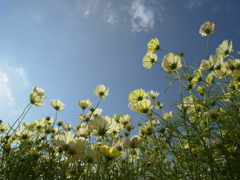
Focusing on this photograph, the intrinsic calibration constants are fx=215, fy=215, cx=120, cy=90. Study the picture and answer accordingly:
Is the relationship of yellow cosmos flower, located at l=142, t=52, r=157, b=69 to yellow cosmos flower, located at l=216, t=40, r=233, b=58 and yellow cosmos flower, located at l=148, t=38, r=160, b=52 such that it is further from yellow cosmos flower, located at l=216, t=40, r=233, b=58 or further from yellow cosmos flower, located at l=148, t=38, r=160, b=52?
yellow cosmos flower, located at l=216, t=40, r=233, b=58

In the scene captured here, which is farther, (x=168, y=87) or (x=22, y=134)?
(x=22, y=134)

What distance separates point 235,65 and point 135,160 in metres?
1.08

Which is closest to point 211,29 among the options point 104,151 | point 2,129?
point 104,151

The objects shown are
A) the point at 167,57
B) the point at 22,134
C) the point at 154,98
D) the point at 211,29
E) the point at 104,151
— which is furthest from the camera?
the point at 154,98

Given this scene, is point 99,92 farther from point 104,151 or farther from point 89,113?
point 104,151

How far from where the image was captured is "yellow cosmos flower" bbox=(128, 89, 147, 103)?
1.53 metres

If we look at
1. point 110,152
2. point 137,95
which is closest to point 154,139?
point 137,95

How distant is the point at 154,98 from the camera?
7.48ft

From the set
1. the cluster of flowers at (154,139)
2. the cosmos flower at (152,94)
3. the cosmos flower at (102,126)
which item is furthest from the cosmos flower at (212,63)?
the cosmos flower at (102,126)

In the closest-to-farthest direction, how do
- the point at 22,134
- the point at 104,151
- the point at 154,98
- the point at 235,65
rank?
the point at 104,151 < the point at 235,65 < the point at 22,134 < the point at 154,98

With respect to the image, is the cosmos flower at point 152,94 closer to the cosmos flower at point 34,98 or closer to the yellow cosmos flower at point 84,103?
the yellow cosmos flower at point 84,103

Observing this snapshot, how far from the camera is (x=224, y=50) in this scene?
6.20ft

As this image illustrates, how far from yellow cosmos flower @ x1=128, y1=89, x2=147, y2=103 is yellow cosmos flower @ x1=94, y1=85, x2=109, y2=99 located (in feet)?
1.42

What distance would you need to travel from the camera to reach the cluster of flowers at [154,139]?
40.0 inches
